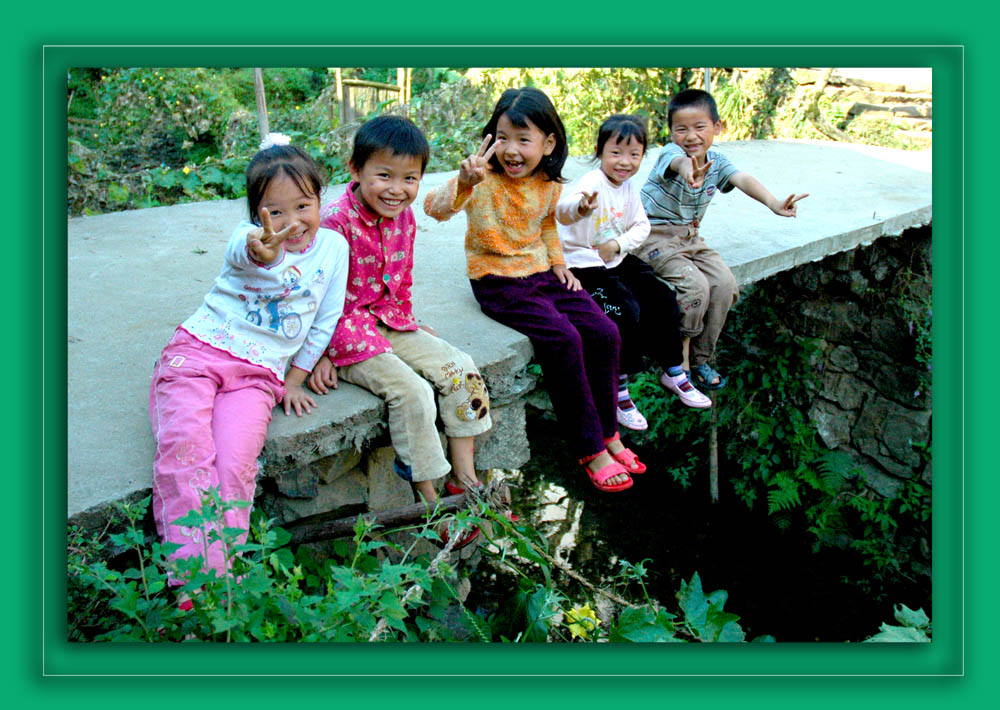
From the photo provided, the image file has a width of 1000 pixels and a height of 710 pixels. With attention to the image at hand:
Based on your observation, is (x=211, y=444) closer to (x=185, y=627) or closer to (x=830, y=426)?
(x=185, y=627)

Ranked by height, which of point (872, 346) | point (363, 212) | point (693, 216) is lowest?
point (872, 346)

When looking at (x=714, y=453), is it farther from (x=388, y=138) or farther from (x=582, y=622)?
(x=388, y=138)

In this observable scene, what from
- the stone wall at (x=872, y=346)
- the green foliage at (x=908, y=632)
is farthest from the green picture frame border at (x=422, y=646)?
the stone wall at (x=872, y=346)

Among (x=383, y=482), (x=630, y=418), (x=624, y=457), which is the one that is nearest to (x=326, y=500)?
(x=383, y=482)

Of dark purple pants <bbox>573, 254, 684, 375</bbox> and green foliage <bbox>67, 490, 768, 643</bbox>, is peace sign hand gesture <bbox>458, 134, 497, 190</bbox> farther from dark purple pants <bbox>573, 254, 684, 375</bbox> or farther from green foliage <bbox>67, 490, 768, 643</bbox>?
green foliage <bbox>67, 490, 768, 643</bbox>

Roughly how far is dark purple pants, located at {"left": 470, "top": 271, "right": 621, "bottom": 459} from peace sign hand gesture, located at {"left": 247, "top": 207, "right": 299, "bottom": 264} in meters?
0.91

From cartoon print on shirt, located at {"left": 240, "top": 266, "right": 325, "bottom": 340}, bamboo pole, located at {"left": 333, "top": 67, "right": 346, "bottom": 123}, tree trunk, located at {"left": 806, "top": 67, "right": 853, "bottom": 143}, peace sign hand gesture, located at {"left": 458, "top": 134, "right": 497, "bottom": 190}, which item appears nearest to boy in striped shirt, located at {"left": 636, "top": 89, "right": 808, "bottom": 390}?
peace sign hand gesture, located at {"left": 458, "top": 134, "right": 497, "bottom": 190}

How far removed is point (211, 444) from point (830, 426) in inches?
179

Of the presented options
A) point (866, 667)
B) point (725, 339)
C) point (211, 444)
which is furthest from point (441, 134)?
point (866, 667)

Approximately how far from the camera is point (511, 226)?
2.88 metres

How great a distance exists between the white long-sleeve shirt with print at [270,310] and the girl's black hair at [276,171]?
0.27 ft

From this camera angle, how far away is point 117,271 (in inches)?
128

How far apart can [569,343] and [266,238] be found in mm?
1017

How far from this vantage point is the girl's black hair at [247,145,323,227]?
85.4 inches
